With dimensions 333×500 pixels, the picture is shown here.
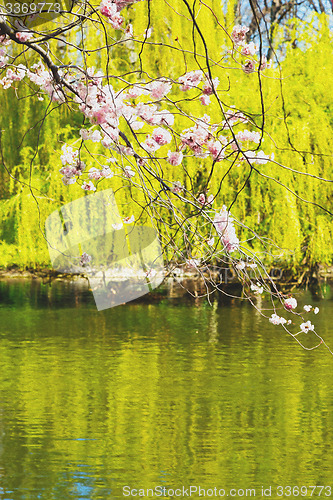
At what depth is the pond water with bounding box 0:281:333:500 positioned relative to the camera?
6.56 m

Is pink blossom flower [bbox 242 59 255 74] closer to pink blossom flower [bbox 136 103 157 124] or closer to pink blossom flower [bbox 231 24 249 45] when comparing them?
pink blossom flower [bbox 231 24 249 45]

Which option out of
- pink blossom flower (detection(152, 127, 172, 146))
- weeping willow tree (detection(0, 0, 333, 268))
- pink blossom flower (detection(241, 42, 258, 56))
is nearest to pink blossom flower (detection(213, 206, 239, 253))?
pink blossom flower (detection(152, 127, 172, 146))

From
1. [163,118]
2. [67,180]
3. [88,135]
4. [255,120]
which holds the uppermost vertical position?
[255,120]

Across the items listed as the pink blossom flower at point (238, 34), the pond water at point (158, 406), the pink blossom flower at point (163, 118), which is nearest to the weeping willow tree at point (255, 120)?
the pond water at point (158, 406)

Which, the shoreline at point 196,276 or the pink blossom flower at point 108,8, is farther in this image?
the shoreline at point 196,276

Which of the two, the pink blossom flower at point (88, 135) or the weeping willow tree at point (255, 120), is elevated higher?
the weeping willow tree at point (255, 120)

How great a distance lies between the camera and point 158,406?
8.95 m

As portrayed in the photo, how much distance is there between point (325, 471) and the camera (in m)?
6.62

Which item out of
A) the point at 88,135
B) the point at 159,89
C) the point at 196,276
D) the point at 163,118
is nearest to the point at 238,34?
the point at 159,89

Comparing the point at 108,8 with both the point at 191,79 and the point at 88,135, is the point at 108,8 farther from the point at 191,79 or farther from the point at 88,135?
the point at 191,79

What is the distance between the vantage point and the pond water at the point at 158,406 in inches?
258

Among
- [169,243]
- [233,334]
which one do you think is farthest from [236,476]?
[233,334]

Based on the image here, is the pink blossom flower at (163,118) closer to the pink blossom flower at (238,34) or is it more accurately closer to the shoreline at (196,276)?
the pink blossom flower at (238,34)

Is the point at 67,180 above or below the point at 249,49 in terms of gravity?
below
